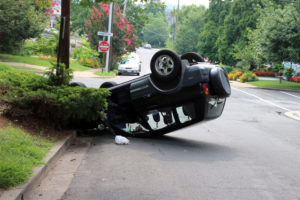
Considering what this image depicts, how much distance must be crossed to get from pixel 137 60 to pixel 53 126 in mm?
29878

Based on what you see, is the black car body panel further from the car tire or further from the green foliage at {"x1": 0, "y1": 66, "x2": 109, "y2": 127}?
the green foliage at {"x1": 0, "y1": 66, "x2": 109, "y2": 127}

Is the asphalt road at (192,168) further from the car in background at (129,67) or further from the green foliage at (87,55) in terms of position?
the green foliage at (87,55)

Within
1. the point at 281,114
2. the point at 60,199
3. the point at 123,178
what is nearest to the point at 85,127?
the point at 123,178

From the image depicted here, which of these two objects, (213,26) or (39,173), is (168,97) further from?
(213,26)

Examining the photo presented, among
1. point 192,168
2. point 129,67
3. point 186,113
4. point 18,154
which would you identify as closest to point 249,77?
point 129,67

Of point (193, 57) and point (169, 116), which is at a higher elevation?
point (193, 57)

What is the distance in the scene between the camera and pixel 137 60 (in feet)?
124

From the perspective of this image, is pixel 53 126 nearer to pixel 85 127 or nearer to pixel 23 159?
pixel 85 127

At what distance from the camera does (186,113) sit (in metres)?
8.96

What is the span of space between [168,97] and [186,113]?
554mm

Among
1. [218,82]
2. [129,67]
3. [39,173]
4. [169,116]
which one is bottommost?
[129,67]

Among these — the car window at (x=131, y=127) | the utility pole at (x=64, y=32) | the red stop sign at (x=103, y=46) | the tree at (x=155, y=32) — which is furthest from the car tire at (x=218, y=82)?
the tree at (x=155, y=32)

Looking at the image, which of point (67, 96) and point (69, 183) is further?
point (67, 96)

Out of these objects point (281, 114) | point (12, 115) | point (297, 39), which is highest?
point (297, 39)
